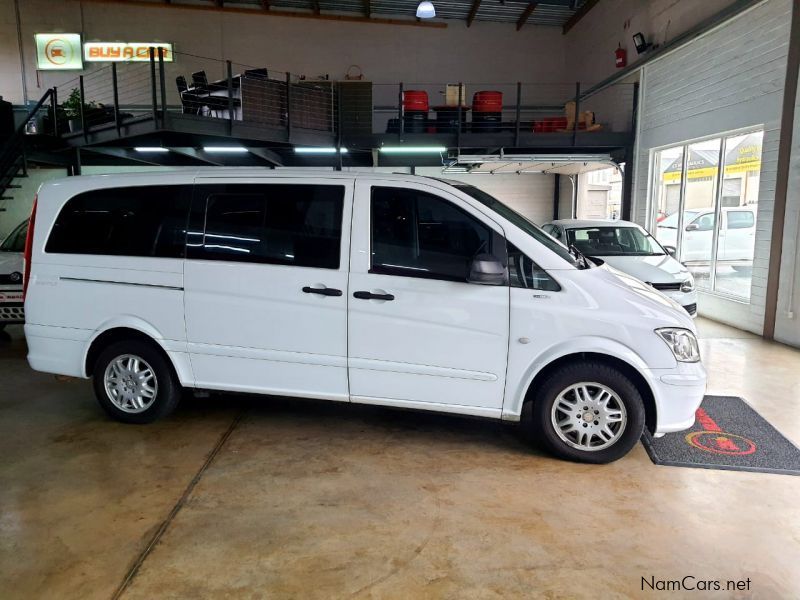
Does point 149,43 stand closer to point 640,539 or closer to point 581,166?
point 581,166

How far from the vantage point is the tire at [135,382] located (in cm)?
408

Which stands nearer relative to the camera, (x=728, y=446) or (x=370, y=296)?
(x=370, y=296)

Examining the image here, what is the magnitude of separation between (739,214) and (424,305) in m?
7.01

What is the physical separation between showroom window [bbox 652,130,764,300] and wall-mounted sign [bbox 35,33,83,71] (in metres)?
15.7

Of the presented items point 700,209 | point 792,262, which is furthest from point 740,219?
point 792,262

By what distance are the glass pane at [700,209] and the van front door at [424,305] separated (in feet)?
23.4

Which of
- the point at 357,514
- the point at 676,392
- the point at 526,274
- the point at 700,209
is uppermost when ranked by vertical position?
the point at 700,209

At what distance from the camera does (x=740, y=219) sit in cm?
833

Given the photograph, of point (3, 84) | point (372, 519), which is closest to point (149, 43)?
point (3, 84)

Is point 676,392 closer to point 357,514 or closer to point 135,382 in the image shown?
point 357,514

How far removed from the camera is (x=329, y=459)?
12.0 feet

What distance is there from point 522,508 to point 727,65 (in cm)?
817

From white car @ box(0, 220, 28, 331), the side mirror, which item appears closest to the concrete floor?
the side mirror

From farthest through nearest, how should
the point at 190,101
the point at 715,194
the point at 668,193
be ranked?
the point at 668,193 → the point at 190,101 → the point at 715,194
